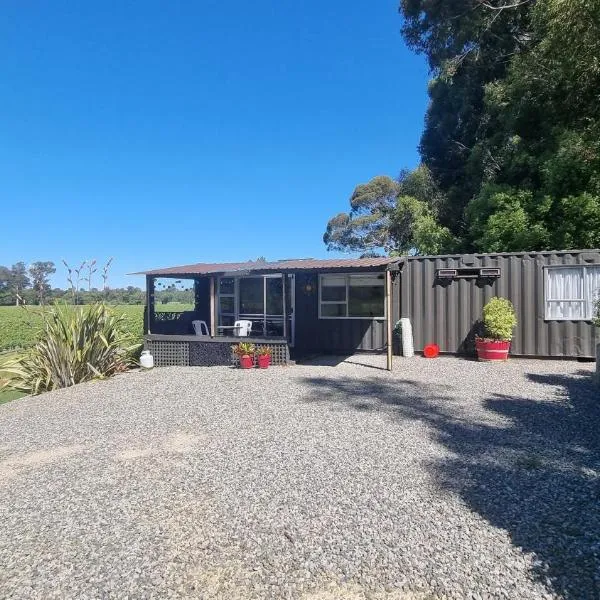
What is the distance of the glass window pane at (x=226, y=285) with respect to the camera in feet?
40.9

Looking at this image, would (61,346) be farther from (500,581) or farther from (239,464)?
(500,581)

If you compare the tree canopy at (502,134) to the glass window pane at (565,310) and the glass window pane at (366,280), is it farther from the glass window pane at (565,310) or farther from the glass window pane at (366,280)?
the glass window pane at (366,280)

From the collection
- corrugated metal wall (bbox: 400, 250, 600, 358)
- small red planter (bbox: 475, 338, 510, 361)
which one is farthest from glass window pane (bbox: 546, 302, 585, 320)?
small red planter (bbox: 475, 338, 510, 361)

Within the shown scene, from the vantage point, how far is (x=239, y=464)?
3820 millimetres

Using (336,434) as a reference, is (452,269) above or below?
above

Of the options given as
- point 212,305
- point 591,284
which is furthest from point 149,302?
point 591,284

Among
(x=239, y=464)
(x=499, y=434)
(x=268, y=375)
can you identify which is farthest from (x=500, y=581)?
(x=268, y=375)

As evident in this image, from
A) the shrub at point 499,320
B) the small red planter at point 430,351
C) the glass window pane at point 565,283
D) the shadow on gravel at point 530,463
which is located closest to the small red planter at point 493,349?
the shrub at point 499,320

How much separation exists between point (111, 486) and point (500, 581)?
9.34 feet

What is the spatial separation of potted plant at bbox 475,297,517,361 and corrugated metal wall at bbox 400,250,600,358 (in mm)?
506

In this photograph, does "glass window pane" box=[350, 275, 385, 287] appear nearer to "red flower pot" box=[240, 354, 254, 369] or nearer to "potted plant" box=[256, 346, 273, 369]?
"potted plant" box=[256, 346, 273, 369]

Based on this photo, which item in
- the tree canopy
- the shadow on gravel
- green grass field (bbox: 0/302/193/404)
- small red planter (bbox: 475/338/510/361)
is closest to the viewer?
→ the shadow on gravel

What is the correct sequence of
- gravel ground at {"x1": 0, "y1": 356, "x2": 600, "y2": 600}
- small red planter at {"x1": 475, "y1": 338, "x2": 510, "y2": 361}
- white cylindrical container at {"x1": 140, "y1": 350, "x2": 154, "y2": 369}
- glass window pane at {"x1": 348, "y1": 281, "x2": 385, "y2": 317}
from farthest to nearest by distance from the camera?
1. glass window pane at {"x1": 348, "y1": 281, "x2": 385, "y2": 317}
2. white cylindrical container at {"x1": 140, "y1": 350, "x2": 154, "y2": 369}
3. small red planter at {"x1": 475, "y1": 338, "x2": 510, "y2": 361}
4. gravel ground at {"x1": 0, "y1": 356, "x2": 600, "y2": 600}

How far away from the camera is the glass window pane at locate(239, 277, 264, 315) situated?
12.0 meters
